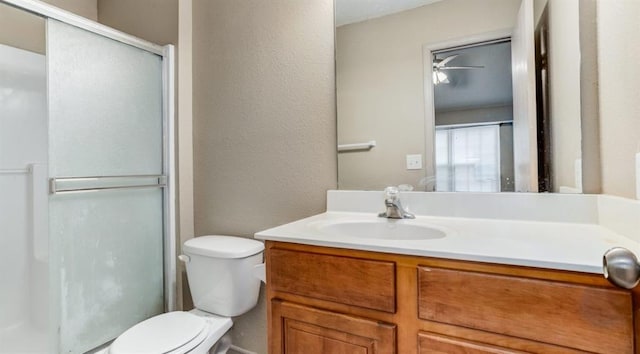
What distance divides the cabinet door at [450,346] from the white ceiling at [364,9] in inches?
49.6

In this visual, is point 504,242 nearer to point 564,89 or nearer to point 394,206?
point 394,206

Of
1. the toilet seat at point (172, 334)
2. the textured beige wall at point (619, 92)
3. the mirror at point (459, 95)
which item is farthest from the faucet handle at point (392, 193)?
the toilet seat at point (172, 334)

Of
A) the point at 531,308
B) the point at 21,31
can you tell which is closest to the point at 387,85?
the point at 531,308

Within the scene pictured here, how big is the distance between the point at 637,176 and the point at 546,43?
59 cm

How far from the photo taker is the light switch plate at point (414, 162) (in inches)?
50.4

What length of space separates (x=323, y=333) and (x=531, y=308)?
514 millimetres

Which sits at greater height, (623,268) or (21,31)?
(21,31)

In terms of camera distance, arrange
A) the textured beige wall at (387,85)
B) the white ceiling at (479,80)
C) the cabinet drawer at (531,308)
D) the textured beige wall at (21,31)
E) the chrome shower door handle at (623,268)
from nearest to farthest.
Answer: the chrome shower door handle at (623,268) < the cabinet drawer at (531,308) < the white ceiling at (479,80) < the textured beige wall at (387,85) < the textured beige wall at (21,31)

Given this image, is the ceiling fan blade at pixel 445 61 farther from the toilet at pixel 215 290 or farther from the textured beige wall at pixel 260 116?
the toilet at pixel 215 290

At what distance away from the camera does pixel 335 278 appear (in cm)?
85

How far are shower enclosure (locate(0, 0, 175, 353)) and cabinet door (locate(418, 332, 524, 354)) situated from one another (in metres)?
1.45

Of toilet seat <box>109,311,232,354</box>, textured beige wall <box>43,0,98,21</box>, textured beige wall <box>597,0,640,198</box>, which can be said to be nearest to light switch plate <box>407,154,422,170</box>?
textured beige wall <box>597,0,640,198</box>

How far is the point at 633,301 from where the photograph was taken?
57 centimetres

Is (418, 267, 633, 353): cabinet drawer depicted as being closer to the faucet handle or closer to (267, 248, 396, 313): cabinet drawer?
(267, 248, 396, 313): cabinet drawer
